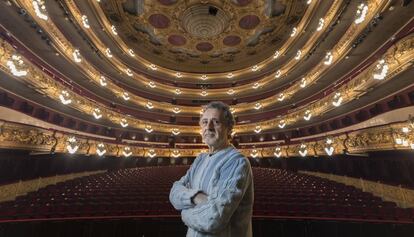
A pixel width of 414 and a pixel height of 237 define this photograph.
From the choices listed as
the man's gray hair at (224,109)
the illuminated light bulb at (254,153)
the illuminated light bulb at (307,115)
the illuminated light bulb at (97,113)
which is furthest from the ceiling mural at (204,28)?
the man's gray hair at (224,109)

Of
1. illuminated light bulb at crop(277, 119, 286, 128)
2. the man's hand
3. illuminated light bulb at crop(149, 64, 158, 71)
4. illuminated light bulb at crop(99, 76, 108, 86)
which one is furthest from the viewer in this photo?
illuminated light bulb at crop(149, 64, 158, 71)

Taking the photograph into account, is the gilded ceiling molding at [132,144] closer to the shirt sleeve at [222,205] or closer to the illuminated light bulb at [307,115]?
the illuminated light bulb at [307,115]

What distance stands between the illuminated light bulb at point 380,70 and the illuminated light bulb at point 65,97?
1311cm

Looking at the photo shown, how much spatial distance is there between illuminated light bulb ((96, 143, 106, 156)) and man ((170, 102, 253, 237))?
11925 mm

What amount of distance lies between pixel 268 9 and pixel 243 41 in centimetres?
401

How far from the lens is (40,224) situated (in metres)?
3.88

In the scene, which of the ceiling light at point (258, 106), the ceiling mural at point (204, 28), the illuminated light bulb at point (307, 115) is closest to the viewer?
the illuminated light bulb at point (307, 115)

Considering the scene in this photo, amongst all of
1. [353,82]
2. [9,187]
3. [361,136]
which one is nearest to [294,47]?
[353,82]

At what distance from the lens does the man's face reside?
111 centimetres

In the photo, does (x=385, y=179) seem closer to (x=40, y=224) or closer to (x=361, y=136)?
(x=361, y=136)

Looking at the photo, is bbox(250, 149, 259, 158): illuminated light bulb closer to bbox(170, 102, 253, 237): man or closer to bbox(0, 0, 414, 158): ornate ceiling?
bbox(0, 0, 414, 158): ornate ceiling

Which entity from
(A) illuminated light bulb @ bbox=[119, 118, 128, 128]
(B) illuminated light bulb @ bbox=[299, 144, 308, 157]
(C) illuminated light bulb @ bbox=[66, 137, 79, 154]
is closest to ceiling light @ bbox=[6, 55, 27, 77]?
(C) illuminated light bulb @ bbox=[66, 137, 79, 154]

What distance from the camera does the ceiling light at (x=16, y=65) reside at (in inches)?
247

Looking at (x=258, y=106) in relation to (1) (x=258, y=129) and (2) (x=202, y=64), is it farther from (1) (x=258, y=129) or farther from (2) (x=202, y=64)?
(2) (x=202, y=64)
